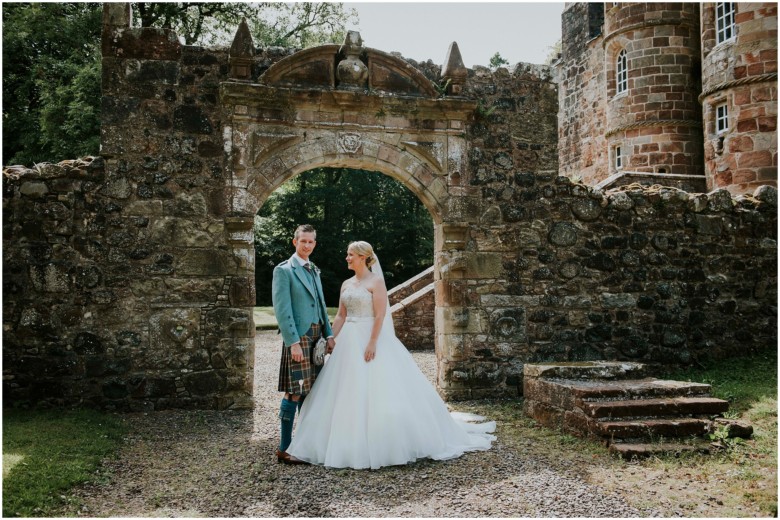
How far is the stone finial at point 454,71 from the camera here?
7.53 meters

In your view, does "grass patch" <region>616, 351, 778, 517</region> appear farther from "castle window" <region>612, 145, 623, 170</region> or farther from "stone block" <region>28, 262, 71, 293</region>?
"castle window" <region>612, 145, 623, 170</region>

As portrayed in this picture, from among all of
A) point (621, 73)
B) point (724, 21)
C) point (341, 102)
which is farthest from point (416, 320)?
point (724, 21)

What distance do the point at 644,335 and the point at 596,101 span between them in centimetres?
1143

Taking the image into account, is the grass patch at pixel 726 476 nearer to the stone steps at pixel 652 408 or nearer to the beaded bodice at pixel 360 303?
the stone steps at pixel 652 408

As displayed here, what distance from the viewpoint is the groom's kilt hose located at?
16.3ft

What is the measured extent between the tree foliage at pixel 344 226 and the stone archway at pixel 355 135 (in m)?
16.4

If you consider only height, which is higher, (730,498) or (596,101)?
(596,101)

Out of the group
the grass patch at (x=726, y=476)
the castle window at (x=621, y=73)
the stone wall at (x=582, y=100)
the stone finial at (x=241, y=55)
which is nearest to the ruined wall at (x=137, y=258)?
the stone finial at (x=241, y=55)

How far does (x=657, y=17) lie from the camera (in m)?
14.7

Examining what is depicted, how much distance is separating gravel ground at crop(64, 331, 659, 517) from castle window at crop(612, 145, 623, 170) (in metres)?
12.2

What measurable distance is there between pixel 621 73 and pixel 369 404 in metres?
14.4

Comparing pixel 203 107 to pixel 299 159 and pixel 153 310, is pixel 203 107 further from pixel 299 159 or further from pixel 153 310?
pixel 153 310

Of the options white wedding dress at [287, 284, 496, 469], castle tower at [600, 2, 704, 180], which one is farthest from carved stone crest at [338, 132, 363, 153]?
castle tower at [600, 2, 704, 180]

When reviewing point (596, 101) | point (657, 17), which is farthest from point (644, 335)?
point (596, 101)
